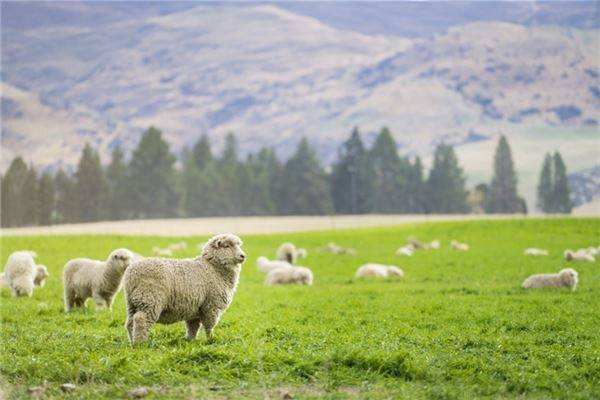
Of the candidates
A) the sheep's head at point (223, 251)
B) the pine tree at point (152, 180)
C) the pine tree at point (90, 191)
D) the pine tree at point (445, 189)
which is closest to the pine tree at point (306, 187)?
the pine tree at point (445, 189)

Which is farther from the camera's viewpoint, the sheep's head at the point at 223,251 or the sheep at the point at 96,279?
the sheep at the point at 96,279

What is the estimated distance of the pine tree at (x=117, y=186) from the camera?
5167 inches

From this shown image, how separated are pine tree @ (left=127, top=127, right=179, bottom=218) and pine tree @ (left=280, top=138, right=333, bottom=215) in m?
19.6

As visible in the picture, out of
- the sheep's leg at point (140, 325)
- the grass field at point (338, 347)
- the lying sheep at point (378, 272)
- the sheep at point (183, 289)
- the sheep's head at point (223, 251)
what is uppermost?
the sheep's head at point (223, 251)

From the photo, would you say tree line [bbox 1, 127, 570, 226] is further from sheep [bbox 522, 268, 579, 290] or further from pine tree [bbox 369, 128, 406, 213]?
sheep [bbox 522, 268, 579, 290]

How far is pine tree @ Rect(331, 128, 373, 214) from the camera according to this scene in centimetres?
13438

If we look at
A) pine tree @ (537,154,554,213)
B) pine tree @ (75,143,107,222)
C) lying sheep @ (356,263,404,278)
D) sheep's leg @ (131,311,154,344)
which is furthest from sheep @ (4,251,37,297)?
pine tree @ (537,154,554,213)

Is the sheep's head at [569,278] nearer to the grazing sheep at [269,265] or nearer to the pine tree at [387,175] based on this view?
the grazing sheep at [269,265]

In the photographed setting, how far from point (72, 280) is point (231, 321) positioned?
5117 millimetres

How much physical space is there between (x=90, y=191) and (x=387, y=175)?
5095 centimetres

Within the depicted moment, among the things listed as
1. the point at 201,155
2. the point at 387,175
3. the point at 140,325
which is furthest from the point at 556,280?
the point at 201,155

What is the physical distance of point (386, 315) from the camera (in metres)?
19.4

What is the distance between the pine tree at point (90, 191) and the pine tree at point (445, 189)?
2207 inches

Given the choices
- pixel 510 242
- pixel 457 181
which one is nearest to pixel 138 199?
pixel 457 181
